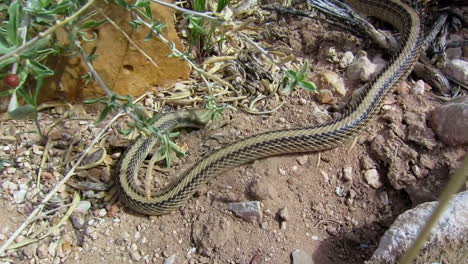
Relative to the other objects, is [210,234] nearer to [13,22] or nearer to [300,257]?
[300,257]

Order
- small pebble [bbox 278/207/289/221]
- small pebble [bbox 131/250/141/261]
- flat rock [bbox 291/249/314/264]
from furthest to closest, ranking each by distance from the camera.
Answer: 1. small pebble [bbox 278/207/289/221]
2. small pebble [bbox 131/250/141/261]
3. flat rock [bbox 291/249/314/264]

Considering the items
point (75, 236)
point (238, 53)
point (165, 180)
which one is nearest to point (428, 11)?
point (238, 53)

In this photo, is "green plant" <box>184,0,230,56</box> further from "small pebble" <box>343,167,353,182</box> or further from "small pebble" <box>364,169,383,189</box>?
"small pebble" <box>364,169,383,189</box>

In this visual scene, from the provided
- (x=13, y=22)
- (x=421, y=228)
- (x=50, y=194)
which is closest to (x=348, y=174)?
(x=421, y=228)

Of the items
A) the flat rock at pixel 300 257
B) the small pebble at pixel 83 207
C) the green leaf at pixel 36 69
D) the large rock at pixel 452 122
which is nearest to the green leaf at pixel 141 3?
the green leaf at pixel 36 69

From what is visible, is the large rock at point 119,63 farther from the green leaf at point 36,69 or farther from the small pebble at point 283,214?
the small pebble at point 283,214

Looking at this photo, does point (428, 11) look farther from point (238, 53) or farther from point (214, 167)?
point (214, 167)

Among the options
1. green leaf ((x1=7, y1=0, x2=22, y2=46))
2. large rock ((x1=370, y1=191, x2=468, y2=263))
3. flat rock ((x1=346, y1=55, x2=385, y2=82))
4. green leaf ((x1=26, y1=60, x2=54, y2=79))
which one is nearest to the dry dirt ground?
flat rock ((x1=346, y1=55, x2=385, y2=82))
